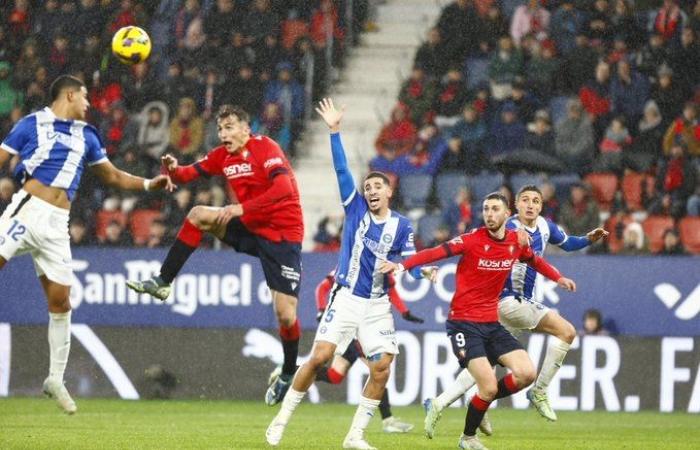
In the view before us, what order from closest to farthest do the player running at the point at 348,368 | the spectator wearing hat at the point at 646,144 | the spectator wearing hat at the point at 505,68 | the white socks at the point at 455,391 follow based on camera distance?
1. the white socks at the point at 455,391
2. the player running at the point at 348,368
3. the spectator wearing hat at the point at 646,144
4. the spectator wearing hat at the point at 505,68

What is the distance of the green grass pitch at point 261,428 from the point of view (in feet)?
39.9

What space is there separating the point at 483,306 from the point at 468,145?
26.1 ft

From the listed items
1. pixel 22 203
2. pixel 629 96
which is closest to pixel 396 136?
pixel 629 96

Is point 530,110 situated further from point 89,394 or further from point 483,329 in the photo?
point 483,329

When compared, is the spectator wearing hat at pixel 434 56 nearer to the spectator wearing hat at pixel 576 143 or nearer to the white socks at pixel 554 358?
the spectator wearing hat at pixel 576 143

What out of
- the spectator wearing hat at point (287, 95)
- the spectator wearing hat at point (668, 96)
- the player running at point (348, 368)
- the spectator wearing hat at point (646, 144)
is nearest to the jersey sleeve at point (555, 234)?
the player running at point (348, 368)

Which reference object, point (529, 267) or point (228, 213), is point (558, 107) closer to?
point (529, 267)

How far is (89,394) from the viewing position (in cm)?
1809

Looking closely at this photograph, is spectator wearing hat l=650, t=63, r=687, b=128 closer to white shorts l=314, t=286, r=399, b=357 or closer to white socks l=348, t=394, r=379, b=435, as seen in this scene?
white shorts l=314, t=286, r=399, b=357

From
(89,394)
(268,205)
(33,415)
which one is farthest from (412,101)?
(268,205)

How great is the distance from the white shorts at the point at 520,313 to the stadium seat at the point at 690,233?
214 inches

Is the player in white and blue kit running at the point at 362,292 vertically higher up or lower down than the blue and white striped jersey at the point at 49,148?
lower down

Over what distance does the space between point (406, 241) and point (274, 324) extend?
5.95m

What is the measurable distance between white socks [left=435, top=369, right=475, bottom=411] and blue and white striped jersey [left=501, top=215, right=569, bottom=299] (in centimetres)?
99
